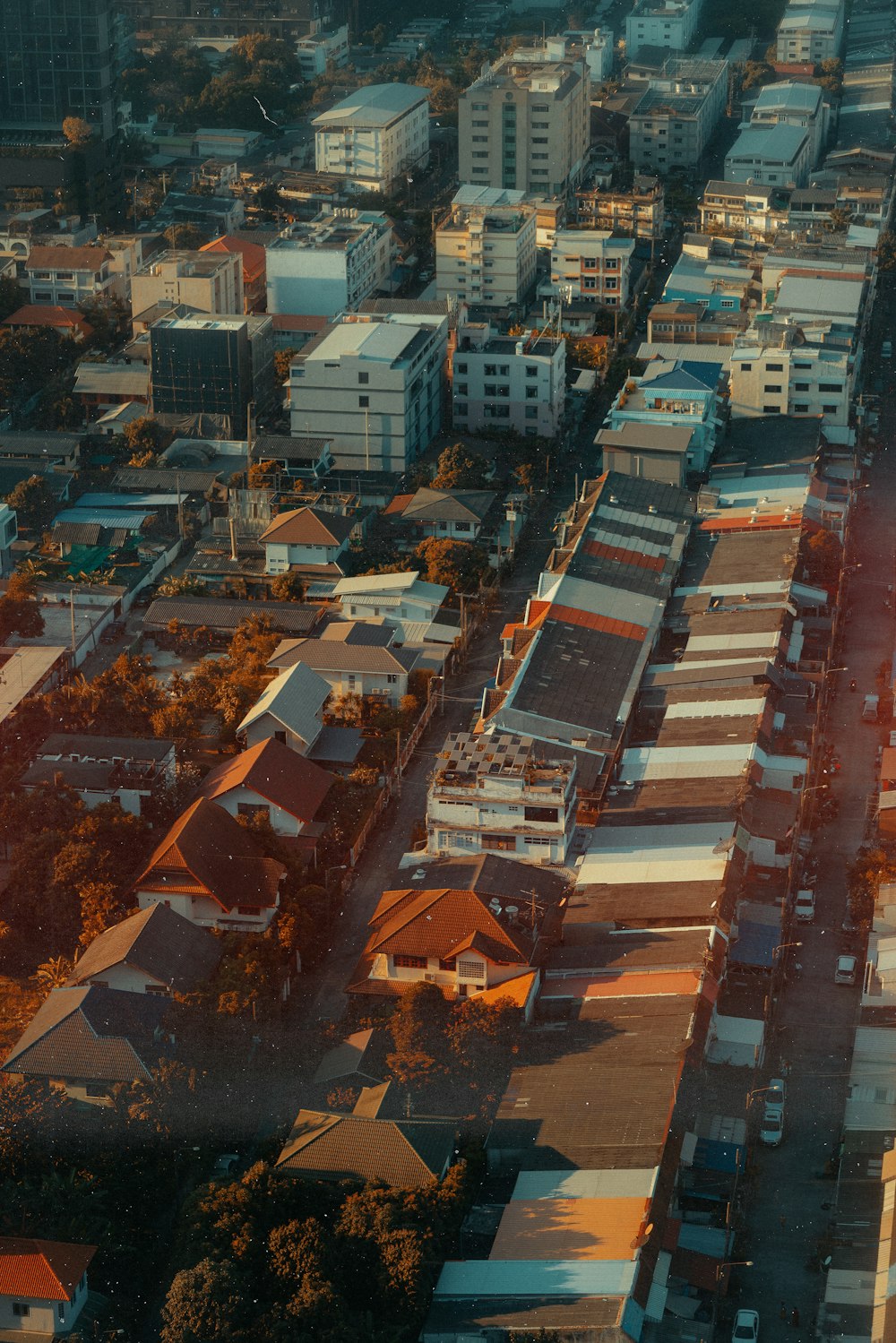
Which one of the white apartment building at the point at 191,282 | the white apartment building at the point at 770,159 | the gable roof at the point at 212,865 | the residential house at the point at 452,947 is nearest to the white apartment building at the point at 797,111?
the white apartment building at the point at 770,159

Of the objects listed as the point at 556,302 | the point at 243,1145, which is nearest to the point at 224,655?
the point at 243,1145

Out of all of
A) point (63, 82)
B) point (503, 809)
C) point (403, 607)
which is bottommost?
point (403, 607)

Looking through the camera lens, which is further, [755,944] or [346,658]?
[346,658]

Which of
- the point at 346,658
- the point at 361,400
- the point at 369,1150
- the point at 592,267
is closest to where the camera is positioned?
the point at 369,1150

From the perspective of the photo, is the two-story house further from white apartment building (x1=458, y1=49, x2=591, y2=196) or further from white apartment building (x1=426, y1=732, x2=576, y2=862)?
white apartment building (x1=458, y1=49, x2=591, y2=196)

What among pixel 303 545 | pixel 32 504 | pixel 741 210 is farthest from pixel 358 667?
pixel 741 210

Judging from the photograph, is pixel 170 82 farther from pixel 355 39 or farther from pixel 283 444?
pixel 283 444

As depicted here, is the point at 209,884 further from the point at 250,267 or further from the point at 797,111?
the point at 797,111
